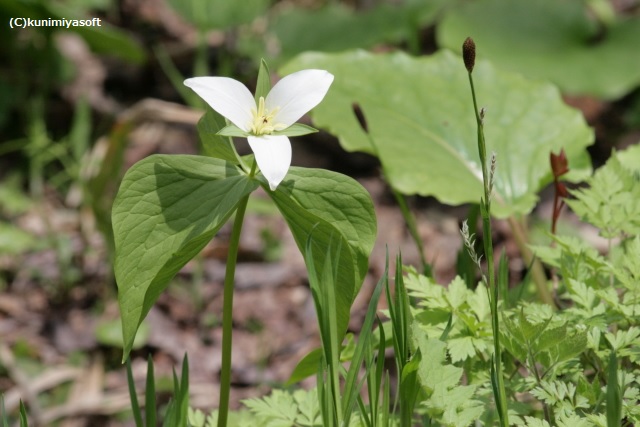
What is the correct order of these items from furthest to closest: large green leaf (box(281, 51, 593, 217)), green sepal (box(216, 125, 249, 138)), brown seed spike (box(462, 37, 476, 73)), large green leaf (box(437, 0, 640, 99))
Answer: large green leaf (box(437, 0, 640, 99))
large green leaf (box(281, 51, 593, 217))
green sepal (box(216, 125, 249, 138))
brown seed spike (box(462, 37, 476, 73))

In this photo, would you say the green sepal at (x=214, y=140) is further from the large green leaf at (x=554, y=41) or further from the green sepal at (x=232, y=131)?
the large green leaf at (x=554, y=41)

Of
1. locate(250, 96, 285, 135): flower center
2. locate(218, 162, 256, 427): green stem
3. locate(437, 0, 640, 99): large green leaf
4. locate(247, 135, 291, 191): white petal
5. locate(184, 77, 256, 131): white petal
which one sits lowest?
locate(218, 162, 256, 427): green stem

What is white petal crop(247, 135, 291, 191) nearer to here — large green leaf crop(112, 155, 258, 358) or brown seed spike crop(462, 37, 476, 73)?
large green leaf crop(112, 155, 258, 358)

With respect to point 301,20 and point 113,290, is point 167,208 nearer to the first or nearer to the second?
point 113,290

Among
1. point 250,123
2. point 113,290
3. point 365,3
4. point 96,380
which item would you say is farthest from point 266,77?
point 365,3

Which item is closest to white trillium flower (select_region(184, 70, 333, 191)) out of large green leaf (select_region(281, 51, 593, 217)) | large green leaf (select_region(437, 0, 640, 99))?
large green leaf (select_region(281, 51, 593, 217))
